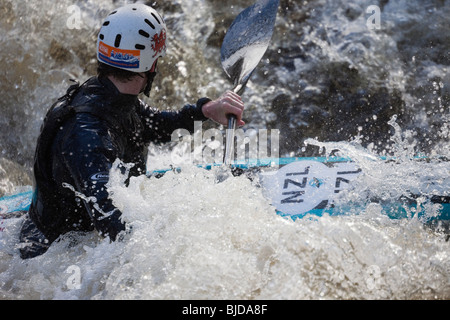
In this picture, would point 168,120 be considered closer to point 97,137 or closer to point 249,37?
point 249,37

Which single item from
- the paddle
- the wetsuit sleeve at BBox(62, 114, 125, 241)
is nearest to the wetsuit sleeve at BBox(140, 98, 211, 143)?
the paddle

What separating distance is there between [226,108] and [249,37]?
79 cm

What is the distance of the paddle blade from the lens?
3210 mm

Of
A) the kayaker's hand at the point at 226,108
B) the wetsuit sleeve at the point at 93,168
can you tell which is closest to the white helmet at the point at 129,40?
the wetsuit sleeve at the point at 93,168

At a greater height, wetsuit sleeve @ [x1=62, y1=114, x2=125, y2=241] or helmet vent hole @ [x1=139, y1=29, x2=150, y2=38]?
helmet vent hole @ [x1=139, y1=29, x2=150, y2=38]

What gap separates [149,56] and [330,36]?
10.5ft

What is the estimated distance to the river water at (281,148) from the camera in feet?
6.53

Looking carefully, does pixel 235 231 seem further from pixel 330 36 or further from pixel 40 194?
pixel 330 36

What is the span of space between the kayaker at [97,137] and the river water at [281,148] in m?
0.08

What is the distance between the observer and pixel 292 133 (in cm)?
463

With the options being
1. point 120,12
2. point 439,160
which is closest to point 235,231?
point 120,12

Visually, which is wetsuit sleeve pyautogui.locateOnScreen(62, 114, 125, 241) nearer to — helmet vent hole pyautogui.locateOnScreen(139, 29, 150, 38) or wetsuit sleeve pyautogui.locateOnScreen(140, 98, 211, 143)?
helmet vent hole pyautogui.locateOnScreen(139, 29, 150, 38)

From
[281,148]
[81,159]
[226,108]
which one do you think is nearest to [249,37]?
[226,108]

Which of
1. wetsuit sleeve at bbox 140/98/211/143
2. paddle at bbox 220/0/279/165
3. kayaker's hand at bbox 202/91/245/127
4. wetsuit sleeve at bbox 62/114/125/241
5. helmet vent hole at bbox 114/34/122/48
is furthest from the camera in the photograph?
paddle at bbox 220/0/279/165
